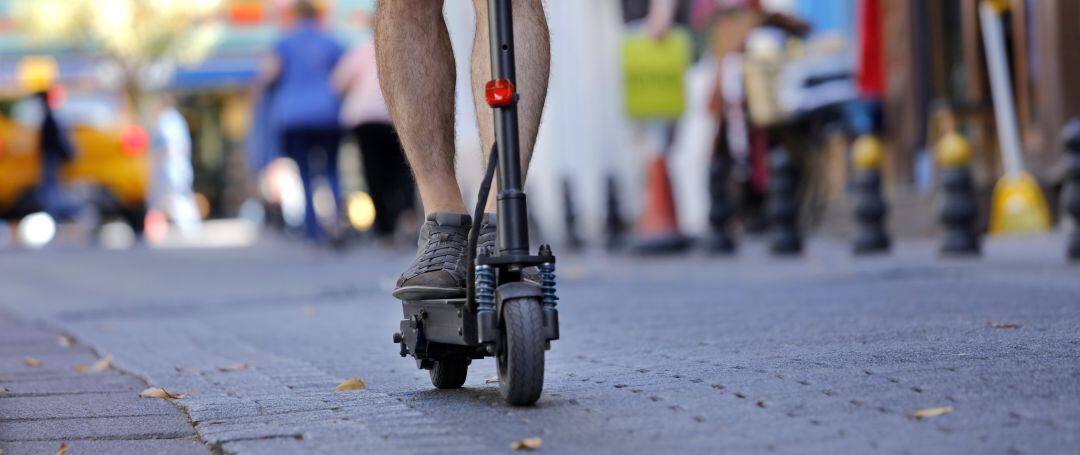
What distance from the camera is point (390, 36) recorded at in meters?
4.05

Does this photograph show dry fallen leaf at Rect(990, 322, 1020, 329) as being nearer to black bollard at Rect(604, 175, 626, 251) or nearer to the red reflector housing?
the red reflector housing

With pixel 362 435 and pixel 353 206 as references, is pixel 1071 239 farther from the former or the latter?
pixel 353 206

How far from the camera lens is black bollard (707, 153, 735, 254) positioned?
1223 centimetres

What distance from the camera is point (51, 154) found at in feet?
67.0

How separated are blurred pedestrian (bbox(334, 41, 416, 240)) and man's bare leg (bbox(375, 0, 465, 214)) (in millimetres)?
10328

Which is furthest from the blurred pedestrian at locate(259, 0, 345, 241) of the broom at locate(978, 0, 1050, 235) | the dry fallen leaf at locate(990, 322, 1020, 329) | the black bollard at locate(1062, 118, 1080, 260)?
the dry fallen leaf at locate(990, 322, 1020, 329)

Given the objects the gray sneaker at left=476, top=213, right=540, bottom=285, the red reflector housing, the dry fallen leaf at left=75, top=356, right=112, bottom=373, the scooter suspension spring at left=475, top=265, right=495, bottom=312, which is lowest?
the dry fallen leaf at left=75, top=356, right=112, bottom=373

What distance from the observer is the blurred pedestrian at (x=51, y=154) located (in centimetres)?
2014

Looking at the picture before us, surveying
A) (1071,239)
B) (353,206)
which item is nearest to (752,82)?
(353,206)

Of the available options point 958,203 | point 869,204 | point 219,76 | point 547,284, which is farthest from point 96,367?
point 219,76

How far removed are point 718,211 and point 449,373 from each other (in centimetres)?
849

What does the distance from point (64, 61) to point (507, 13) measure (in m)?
37.0

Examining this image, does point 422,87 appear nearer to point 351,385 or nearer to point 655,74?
point 351,385

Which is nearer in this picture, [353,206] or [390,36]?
[390,36]
